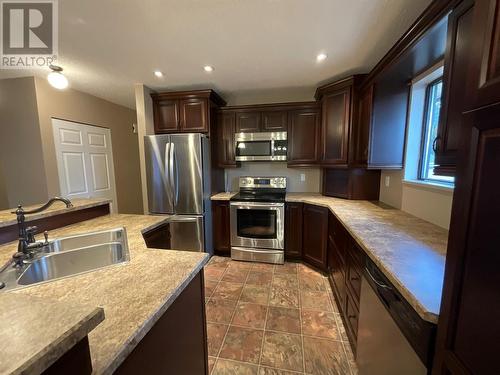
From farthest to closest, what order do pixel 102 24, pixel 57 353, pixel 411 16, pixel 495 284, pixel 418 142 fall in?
1. pixel 418 142
2. pixel 102 24
3. pixel 411 16
4. pixel 495 284
5. pixel 57 353

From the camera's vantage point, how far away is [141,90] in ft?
9.20

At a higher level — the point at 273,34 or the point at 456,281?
the point at 273,34

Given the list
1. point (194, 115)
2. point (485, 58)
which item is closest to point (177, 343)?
point (485, 58)

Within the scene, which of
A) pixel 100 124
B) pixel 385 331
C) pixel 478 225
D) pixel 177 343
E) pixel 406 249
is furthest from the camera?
pixel 100 124

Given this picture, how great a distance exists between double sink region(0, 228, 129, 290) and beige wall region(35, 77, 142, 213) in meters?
2.09

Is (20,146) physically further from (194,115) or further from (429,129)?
(429,129)

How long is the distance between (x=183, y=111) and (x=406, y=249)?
2.89 metres

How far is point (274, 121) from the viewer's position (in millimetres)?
3041

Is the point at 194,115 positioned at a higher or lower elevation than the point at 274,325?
higher

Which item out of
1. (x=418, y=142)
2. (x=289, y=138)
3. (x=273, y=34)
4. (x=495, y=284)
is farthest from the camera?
(x=289, y=138)

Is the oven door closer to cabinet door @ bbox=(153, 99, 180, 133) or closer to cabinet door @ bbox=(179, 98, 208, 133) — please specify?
cabinet door @ bbox=(179, 98, 208, 133)

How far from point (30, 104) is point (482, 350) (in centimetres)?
422

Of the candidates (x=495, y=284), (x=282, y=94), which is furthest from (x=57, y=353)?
(x=282, y=94)

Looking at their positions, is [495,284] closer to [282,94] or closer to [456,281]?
[456,281]
